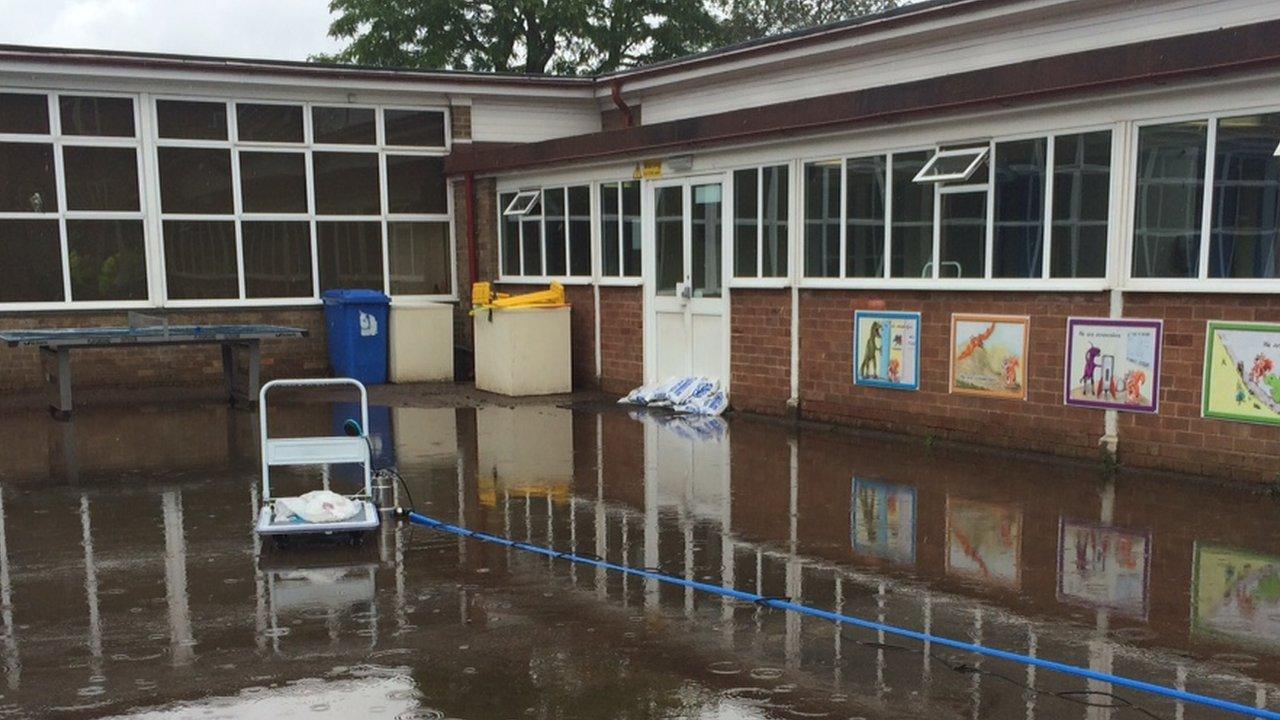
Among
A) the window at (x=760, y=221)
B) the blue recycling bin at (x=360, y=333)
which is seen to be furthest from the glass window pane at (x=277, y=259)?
the window at (x=760, y=221)

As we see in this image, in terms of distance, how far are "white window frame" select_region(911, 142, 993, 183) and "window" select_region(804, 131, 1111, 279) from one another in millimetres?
11

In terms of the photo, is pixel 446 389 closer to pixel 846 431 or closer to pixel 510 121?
pixel 510 121

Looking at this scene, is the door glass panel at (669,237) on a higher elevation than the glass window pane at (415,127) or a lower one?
lower

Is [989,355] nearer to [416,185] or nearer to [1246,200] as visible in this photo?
[1246,200]

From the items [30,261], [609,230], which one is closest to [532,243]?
[609,230]

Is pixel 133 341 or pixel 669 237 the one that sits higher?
pixel 669 237

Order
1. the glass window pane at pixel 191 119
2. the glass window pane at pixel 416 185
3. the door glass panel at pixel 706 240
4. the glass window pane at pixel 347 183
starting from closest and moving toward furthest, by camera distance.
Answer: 1. the door glass panel at pixel 706 240
2. the glass window pane at pixel 191 119
3. the glass window pane at pixel 347 183
4. the glass window pane at pixel 416 185

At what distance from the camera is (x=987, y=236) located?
10305mm

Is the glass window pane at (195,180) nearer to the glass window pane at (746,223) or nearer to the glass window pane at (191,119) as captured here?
the glass window pane at (191,119)

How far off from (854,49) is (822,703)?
1154cm

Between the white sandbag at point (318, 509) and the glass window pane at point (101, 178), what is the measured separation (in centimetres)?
993

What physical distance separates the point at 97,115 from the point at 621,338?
763 cm

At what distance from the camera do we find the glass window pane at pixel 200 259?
15969mm

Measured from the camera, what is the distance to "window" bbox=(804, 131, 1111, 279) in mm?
9617
